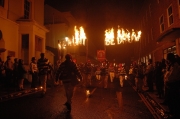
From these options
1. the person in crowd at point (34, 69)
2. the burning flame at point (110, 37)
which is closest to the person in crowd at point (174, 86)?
the person in crowd at point (34, 69)

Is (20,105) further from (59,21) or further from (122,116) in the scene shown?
(59,21)

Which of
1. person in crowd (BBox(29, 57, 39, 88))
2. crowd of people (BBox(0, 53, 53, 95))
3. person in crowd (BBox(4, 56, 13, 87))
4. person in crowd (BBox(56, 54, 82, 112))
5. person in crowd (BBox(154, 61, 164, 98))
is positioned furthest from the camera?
person in crowd (BBox(4, 56, 13, 87))

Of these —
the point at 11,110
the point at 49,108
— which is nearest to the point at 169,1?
the point at 49,108

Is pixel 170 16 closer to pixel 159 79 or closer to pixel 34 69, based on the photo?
pixel 159 79

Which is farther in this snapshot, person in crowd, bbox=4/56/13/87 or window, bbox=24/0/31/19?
window, bbox=24/0/31/19

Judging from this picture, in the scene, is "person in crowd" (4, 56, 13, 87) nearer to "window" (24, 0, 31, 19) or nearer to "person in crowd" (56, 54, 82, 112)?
"person in crowd" (56, 54, 82, 112)

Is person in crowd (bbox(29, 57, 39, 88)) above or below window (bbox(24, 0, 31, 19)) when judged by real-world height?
below

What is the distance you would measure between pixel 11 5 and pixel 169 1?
13.5 metres

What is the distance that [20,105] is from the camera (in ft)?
22.4

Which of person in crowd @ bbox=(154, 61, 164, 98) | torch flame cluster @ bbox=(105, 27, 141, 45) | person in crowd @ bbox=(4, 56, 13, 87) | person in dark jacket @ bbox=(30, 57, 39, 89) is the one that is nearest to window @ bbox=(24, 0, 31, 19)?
person in crowd @ bbox=(4, 56, 13, 87)

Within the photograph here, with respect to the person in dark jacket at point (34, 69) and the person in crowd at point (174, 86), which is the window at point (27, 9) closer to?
the person in dark jacket at point (34, 69)

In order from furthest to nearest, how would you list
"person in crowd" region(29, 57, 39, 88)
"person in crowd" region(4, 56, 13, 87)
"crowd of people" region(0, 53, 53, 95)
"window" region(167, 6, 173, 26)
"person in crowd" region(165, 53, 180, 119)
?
1. "window" region(167, 6, 173, 26)
2. "person in crowd" region(4, 56, 13, 87)
3. "crowd of people" region(0, 53, 53, 95)
4. "person in crowd" region(29, 57, 39, 88)
5. "person in crowd" region(165, 53, 180, 119)

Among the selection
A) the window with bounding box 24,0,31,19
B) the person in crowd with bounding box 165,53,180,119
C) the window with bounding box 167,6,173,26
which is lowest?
the person in crowd with bounding box 165,53,180,119

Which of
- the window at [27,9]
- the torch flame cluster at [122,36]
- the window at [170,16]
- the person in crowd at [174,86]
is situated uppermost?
the window at [27,9]
